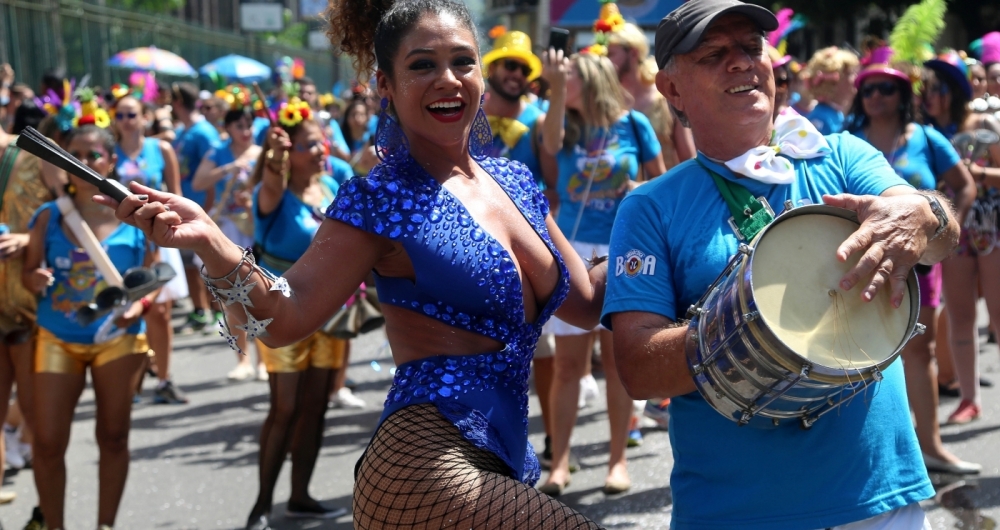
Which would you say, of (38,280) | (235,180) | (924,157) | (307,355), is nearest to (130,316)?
(38,280)

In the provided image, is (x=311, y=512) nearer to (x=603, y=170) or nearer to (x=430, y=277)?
(x=603, y=170)

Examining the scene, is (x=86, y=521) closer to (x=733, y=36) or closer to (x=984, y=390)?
(x=733, y=36)

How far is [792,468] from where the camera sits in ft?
7.80

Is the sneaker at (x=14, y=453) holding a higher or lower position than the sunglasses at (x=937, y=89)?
lower

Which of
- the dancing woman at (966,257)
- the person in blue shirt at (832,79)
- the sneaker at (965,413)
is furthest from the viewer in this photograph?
the person in blue shirt at (832,79)

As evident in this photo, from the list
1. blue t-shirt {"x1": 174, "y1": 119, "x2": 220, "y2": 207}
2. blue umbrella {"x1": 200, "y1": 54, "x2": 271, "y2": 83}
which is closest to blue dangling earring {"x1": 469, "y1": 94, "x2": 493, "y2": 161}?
blue t-shirt {"x1": 174, "y1": 119, "x2": 220, "y2": 207}

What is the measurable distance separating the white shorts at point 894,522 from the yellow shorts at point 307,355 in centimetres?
354

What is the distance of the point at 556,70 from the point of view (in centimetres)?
585

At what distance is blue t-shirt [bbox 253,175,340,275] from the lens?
5754 mm

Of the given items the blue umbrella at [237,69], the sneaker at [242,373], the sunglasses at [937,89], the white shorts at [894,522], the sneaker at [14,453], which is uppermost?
the sunglasses at [937,89]

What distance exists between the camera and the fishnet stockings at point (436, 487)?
2.32 m

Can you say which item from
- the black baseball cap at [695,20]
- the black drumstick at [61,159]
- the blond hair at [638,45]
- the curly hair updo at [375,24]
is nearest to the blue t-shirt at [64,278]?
the curly hair updo at [375,24]

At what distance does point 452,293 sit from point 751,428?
72 cm

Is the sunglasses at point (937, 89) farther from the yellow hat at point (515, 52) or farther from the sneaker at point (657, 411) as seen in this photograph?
the sneaker at point (657, 411)
